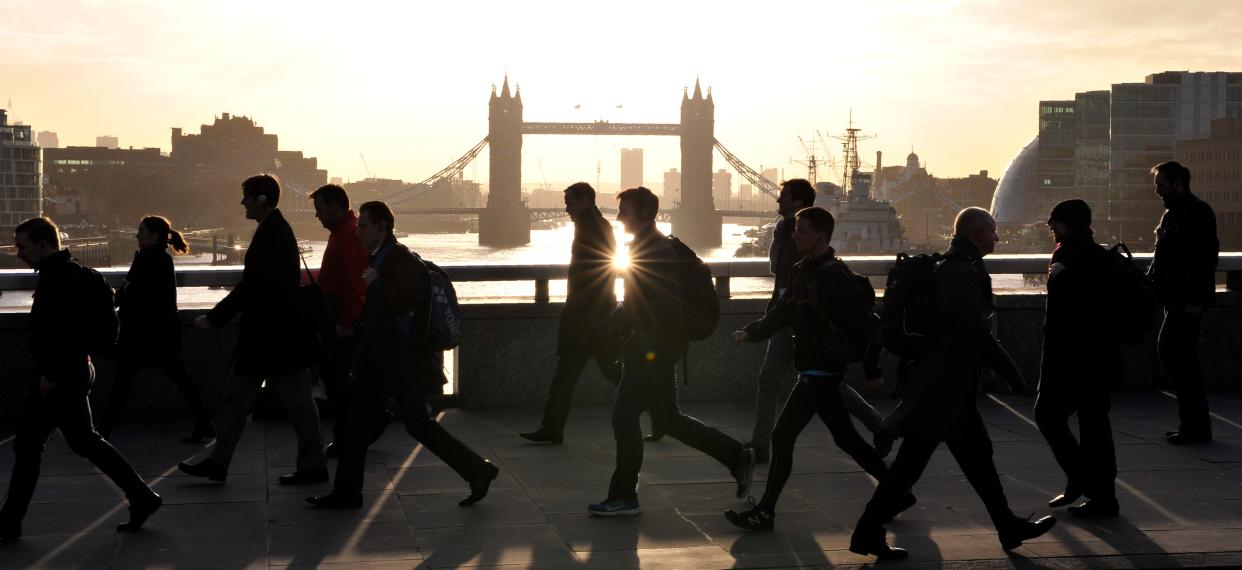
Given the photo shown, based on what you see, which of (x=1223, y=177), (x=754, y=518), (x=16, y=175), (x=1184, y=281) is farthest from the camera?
(x=16, y=175)

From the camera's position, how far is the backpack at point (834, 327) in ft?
18.6

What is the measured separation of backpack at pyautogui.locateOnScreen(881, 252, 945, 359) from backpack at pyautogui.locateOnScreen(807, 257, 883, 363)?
0.09 m

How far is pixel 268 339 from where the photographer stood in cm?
668

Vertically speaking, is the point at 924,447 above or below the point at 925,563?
above

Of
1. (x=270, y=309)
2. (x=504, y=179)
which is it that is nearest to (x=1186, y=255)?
(x=270, y=309)

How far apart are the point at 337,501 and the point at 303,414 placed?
0.67 metres

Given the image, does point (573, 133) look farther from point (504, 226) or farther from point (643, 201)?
point (643, 201)

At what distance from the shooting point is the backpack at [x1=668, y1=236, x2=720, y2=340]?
612 cm

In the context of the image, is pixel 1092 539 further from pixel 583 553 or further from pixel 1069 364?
pixel 583 553

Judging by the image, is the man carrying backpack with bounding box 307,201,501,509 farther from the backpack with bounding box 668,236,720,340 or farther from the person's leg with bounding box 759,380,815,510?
the person's leg with bounding box 759,380,815,510

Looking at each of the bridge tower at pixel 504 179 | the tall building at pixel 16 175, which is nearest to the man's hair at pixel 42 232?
the bridge tower at pixel 504 179

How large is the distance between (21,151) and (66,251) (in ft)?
484

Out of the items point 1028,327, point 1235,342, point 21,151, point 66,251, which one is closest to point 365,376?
point 66,251

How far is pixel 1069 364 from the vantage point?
6340 millimetres
